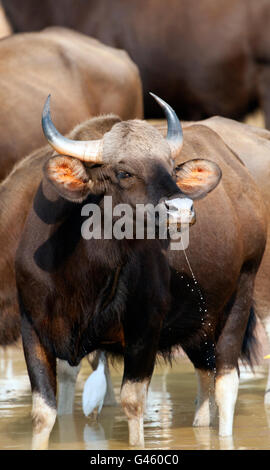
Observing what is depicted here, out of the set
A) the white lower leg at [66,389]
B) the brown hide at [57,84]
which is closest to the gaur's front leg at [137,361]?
the white lower leg at [66,389]

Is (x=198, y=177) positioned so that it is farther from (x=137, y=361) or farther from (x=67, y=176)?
(x=137, y=361)

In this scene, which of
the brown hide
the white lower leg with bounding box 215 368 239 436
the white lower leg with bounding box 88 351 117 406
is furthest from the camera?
the brown hide

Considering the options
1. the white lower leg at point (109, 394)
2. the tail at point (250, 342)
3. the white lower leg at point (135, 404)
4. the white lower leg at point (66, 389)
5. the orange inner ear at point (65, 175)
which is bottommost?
the white lower leg at point (109, 394)

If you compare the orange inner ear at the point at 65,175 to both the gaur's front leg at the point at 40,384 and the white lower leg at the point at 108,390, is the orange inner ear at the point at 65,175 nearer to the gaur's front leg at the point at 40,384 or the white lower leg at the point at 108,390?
the gaur's front leg at the point at 40,384

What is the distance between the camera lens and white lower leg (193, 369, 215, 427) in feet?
22.9

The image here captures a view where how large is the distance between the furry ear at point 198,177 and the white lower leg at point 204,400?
1425 millimetres

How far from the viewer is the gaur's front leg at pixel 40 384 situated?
6.03 metres

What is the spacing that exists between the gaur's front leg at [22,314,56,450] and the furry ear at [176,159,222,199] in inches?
46.9

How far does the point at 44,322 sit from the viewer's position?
20.0ft

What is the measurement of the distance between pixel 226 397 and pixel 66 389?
131 centimetres

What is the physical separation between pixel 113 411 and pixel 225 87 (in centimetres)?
493

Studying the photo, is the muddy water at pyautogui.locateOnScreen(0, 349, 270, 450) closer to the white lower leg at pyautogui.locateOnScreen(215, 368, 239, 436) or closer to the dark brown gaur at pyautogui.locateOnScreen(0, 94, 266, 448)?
the white lower leg at pyautogui.locateOnScreen(215, 368, 239, 436)

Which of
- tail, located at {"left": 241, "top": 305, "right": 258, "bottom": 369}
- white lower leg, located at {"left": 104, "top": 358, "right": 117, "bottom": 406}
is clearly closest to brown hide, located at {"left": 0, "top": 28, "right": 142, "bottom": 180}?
white lower leg, located at {"left": 104, "top": 358, "right": 117, "bottom": 406}
